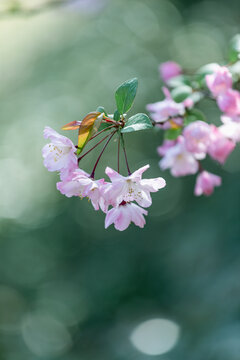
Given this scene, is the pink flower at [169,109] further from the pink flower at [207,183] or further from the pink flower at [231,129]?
the pink flower at [207,183]

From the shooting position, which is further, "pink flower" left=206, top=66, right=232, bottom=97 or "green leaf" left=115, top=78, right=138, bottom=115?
"pink flower" left=206, top=66, right=232, bottom=97

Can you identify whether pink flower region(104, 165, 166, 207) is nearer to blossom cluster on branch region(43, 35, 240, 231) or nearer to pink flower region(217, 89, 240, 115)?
blossom cluster on branch region(43, 35, 240, 231)

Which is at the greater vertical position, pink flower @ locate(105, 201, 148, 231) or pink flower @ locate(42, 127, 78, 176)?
pink flower @ locate(42, 127, 78, 176)

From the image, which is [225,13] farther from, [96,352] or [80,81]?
[96,352]

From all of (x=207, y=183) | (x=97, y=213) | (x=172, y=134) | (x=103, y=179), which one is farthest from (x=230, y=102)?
(x=97, y=213)

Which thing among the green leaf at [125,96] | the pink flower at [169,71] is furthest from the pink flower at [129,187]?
the pink flower at [169,71]

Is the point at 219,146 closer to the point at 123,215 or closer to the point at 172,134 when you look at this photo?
the point at 172,134

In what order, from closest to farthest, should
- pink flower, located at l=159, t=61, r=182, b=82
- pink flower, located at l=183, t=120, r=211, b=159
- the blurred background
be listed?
pink flower, located at l=183, t=120, r=211, b=159
pink flower, located at l=159, t=61, r=182, b=82
the blurred background

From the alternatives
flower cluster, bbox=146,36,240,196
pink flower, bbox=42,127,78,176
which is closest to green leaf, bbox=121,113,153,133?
pink flower, bbox=42,127,78,176
